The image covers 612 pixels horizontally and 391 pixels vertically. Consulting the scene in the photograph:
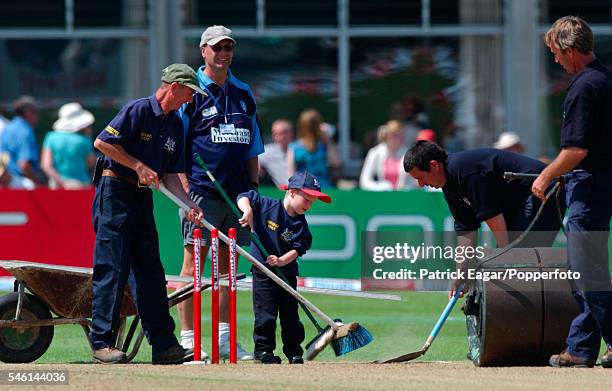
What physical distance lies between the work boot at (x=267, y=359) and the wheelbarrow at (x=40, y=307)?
609mm

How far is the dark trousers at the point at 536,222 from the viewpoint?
983 cm

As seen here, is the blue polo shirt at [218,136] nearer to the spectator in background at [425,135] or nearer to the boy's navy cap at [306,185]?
the boy's navy cap at [306,185]

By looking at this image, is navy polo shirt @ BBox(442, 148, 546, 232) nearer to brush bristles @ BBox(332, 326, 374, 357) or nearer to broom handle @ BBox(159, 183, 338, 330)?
brush bristles @ BBox(332, 326, 374, 357)

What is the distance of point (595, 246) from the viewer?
9.01m

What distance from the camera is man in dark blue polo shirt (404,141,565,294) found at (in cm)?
966

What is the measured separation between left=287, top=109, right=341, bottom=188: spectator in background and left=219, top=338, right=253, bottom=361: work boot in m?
5.91

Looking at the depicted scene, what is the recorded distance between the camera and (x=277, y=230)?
32.8 feet

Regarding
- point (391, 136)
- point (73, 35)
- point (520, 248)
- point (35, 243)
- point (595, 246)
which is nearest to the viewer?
point (595, 246)

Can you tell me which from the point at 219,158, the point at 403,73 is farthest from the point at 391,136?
the point at 219,158

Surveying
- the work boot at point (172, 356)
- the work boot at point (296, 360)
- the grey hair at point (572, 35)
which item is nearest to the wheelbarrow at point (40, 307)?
A: the work boot at point (172, 356)

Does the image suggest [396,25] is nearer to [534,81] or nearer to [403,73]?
[403,73]

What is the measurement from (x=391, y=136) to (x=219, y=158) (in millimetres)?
6594

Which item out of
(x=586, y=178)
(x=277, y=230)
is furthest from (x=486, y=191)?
(x=277, y=230)

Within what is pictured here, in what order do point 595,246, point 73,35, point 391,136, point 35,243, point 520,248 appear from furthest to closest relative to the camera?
point 73,35 → point 391,136 → point 35,243 → point 520,248 → point 595,246
